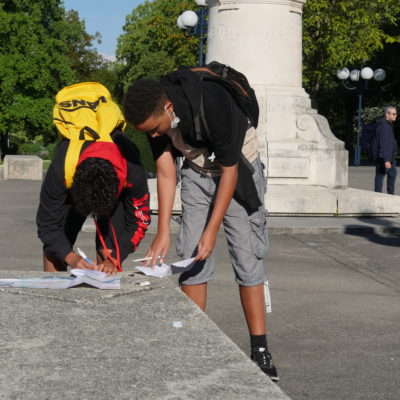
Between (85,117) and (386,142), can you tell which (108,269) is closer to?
(85,117)

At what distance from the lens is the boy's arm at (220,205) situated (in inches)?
164

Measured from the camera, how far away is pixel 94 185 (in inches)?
167

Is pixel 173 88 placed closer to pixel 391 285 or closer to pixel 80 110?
pixel 80 110

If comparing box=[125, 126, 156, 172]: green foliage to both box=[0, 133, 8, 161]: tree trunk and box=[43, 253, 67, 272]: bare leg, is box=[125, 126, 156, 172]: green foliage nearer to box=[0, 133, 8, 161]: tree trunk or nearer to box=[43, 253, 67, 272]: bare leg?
box=[43, 253, 67, 272]: bare leg

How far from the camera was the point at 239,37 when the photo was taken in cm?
1337

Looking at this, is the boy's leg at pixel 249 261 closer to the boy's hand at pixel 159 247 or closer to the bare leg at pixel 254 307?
the bare leg at pixel 254 307

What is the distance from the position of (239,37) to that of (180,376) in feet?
36.3

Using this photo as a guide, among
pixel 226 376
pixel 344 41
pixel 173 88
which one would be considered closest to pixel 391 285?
pixel 173 88

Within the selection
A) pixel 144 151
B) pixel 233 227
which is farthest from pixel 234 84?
pixel 144 151

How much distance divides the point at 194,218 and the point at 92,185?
64 cm

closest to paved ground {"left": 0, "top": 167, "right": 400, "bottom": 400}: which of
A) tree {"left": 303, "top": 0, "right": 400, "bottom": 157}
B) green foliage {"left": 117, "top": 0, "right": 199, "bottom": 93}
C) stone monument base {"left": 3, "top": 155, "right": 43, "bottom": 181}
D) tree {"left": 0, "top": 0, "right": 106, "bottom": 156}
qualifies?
stone monument base {"left": 3, "top": 155, "right": 43, "bottom": 181}

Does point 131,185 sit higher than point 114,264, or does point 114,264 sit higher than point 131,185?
point 131,185

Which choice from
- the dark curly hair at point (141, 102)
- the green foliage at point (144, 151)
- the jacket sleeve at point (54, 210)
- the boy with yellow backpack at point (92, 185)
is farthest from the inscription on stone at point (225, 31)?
the green foliage at point (144, 151)

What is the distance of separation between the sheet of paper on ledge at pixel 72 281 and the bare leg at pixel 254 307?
713 millimetres
